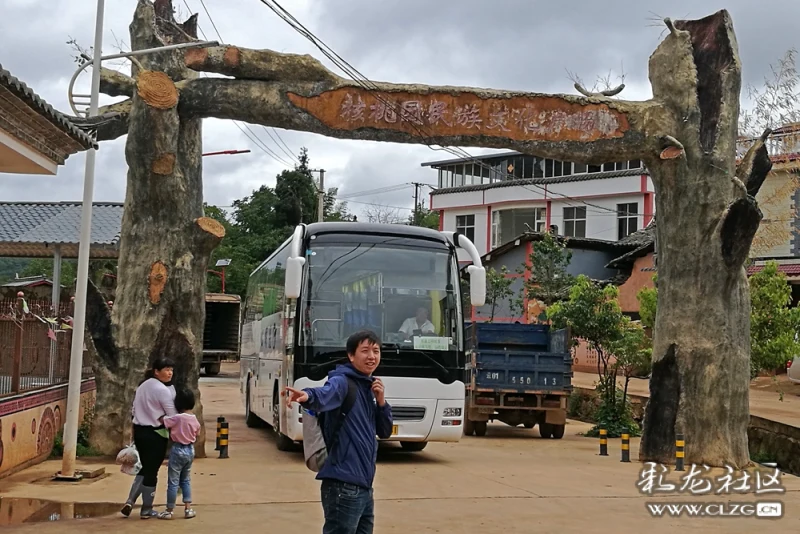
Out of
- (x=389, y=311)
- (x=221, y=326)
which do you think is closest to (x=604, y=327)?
(x=389, y=311)

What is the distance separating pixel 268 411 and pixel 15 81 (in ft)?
30.4

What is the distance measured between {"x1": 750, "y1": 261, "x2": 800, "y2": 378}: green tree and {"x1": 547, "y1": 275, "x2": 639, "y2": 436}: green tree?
2502 millimetres

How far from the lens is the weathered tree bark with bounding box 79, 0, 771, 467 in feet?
43.8

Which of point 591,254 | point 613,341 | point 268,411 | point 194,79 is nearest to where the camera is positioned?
point 194,79

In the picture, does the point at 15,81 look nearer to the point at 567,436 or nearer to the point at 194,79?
the point at 194,79

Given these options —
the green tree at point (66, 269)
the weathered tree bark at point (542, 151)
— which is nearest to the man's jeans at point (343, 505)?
the weathered tree bark at point (542, 151)

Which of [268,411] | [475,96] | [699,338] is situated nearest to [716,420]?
[699,338]

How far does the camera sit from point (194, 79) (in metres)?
13.5

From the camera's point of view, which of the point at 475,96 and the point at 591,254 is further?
the point at 591,254

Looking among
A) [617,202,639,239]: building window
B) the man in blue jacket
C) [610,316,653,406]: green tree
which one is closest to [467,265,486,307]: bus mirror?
[610,316,653,406]: green tree

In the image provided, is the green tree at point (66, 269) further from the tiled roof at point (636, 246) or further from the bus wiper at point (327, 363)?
the bus wiper at point (327, 363)

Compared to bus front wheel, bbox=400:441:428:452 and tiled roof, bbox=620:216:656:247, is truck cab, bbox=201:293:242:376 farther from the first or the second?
bus front wheel, bbox=400:441:428:452

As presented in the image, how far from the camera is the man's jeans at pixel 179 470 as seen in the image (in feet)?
29.3

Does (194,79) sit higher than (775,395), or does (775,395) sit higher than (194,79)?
(194,79)
